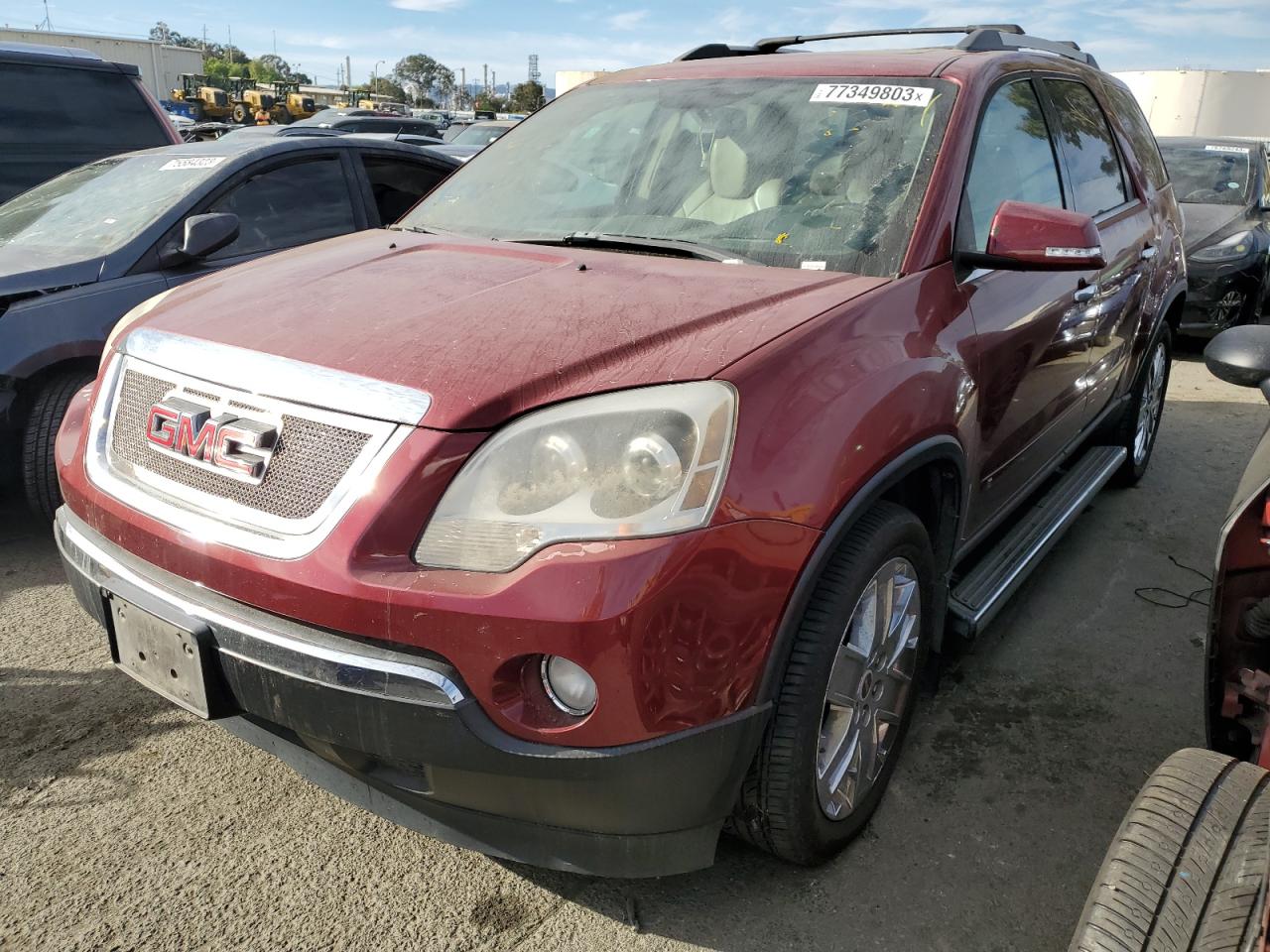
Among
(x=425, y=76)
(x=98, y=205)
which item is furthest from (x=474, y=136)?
(x=425, y=76)

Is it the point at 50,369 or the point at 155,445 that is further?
the point at 50,369

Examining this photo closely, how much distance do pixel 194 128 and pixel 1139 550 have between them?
12784 millimetres

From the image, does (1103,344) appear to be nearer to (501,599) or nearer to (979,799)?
(979,799)

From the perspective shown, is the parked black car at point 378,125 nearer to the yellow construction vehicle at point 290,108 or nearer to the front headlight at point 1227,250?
the front headlight at point 1227,250

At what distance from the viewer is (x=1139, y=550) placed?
4.17 metres

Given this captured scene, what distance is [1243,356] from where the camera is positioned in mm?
2123

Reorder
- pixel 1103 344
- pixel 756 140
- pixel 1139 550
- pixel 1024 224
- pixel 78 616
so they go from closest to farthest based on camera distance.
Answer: pixel 1024 224 → pixel 756 140 → pixel 78 616 → pixel 1103 344 → pixel 1139 550

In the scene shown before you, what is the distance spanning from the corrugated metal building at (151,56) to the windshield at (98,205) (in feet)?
101

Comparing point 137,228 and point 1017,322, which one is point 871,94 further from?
point 137,228

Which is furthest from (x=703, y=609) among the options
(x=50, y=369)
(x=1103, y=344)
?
(x=50, y=369)

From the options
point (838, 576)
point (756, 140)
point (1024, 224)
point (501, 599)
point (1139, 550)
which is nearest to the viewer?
point (501, 599)

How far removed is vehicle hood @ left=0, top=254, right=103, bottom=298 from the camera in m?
3.72

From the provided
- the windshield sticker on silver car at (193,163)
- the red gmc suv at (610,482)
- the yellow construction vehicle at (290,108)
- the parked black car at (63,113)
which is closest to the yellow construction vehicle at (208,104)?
the yellow construction vehicle at (290,108)

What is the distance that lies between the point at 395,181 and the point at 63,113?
2488 mm
